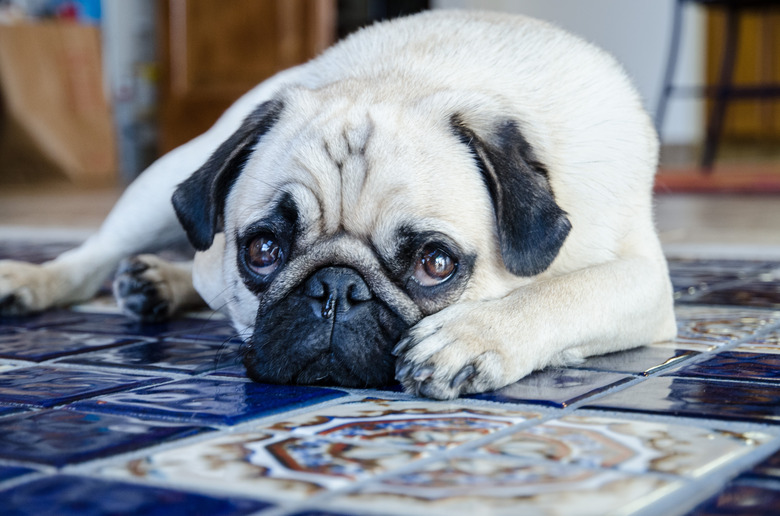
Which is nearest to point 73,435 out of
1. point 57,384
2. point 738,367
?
point 57,384

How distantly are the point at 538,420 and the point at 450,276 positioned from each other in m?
0.45

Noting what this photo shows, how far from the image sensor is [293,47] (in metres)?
8.56

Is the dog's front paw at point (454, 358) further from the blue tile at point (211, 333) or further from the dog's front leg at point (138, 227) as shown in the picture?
the dog's front leg at point (138, 227)

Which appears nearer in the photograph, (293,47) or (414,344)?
(414,344)

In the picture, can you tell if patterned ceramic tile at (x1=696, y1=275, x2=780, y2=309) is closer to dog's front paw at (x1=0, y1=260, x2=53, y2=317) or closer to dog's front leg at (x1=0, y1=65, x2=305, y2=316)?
dog's front leg at (x1=0, y1=65, x2=305, y2=316)

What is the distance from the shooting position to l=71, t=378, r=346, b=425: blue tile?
1.61 metres

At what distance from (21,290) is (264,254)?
1.07m

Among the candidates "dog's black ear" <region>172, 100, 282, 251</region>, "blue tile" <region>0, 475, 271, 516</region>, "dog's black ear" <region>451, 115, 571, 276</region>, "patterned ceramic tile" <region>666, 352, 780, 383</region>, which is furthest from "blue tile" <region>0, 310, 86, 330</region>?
"patterned ceramic tile" <region>666, 352, 780, 383</region>

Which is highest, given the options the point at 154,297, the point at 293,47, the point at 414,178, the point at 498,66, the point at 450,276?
the point at 293,47

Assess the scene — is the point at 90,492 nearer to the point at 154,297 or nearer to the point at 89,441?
the point at 89,441

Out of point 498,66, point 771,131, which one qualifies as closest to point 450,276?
point 498,66

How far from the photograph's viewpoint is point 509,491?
1.20m

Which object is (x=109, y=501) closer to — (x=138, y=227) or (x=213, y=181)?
(x=213, y=181)

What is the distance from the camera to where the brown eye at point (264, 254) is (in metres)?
2.03
